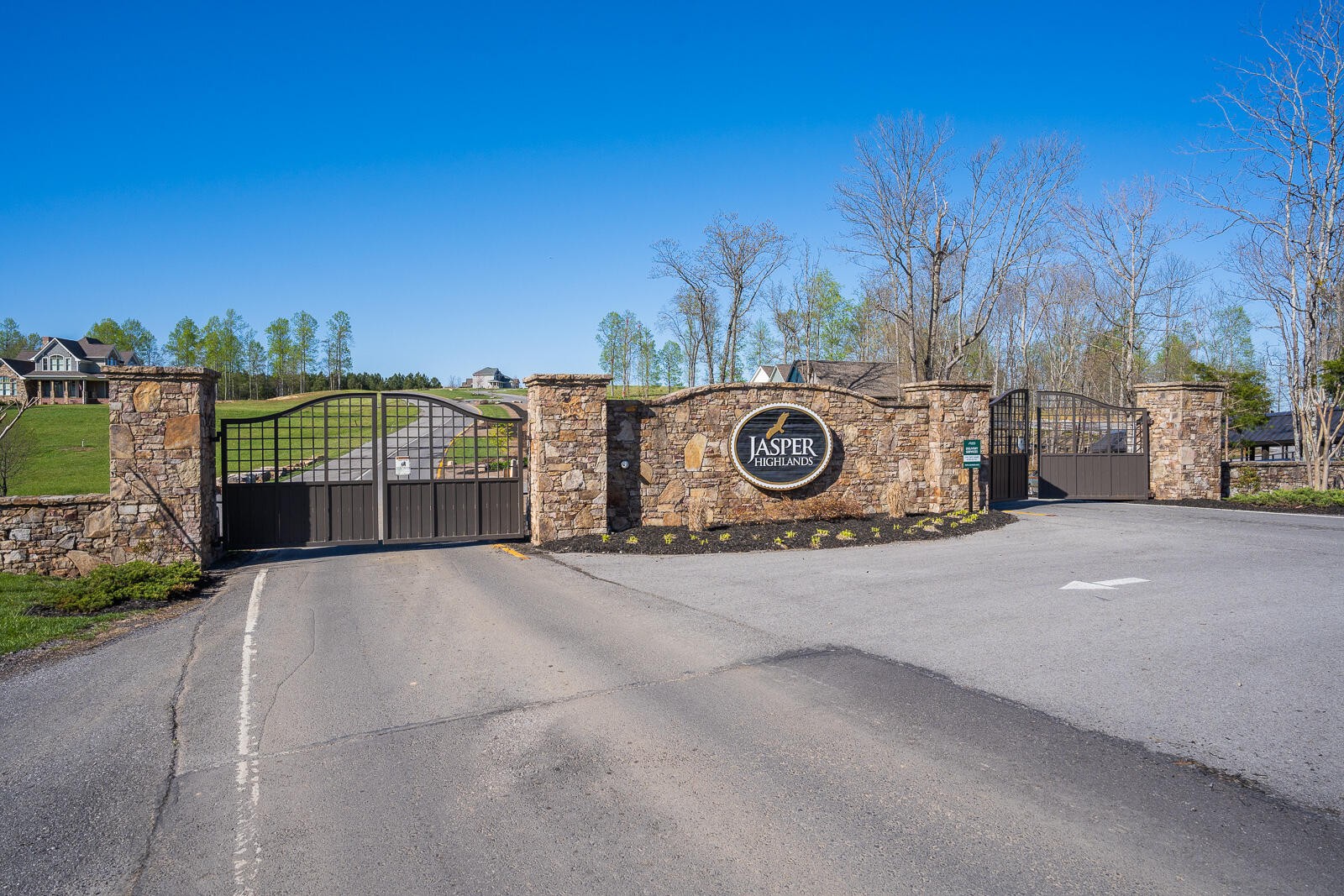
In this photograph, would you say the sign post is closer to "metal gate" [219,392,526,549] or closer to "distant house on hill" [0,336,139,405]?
"metal gate" [219,392,526,549]

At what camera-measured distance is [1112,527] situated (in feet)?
47.3

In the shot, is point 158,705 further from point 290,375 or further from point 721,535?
point 290,375

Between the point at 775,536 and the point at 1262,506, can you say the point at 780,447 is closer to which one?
the point at 775,536

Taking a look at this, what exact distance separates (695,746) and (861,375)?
40628 millimetres

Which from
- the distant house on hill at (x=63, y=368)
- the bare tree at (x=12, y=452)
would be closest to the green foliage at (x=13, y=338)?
the distant house on hill at (x=63, y=368)

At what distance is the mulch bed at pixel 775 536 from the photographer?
12969mm

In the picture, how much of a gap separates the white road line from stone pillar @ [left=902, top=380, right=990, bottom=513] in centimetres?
1322

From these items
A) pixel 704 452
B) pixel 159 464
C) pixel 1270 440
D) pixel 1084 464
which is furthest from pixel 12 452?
pixel 1270 440

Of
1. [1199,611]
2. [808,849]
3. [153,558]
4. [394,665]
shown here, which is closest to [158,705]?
[394,665]

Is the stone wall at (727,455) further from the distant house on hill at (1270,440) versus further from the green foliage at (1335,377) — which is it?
the distant house on hill at (1270,440)

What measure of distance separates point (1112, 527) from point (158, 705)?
49.8ft

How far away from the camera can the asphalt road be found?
3562 mm

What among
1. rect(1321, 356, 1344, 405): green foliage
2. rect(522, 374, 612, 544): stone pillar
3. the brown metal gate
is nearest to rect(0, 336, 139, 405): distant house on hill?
the brown metal gate

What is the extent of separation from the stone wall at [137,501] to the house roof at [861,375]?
34.6m
